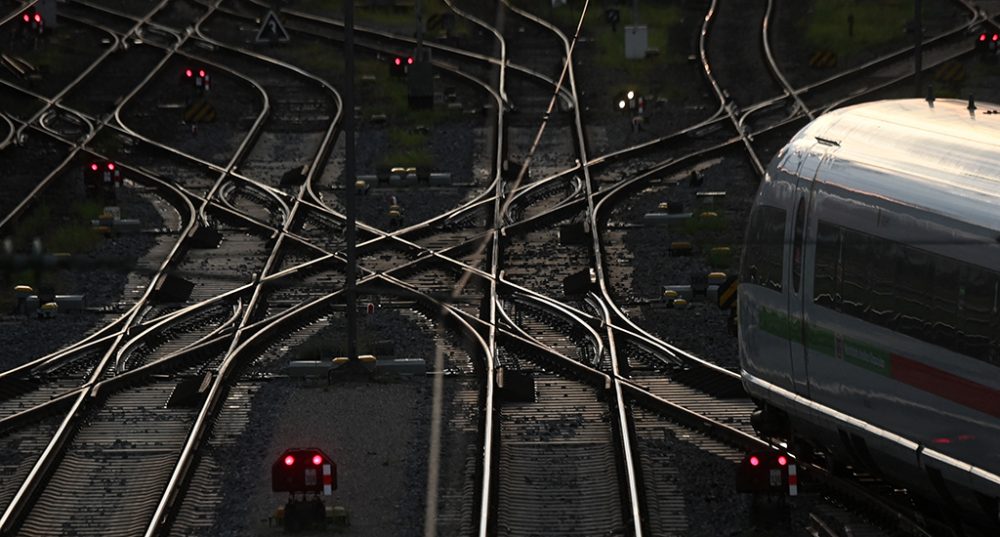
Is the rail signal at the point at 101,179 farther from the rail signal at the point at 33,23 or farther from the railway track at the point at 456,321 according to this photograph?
the rail signal at the point at 33,23

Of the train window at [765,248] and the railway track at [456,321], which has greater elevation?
the train window at [765,248]

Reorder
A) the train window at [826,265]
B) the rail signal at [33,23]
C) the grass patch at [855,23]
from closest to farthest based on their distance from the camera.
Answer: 1. the train window at [826,265]
2. the grass patch at [855,23]
3. the rail signal at [33,23]

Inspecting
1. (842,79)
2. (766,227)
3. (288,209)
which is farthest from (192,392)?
(842,79)

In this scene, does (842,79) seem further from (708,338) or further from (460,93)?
(708,338)

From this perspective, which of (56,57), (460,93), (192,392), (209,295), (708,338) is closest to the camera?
(192,392)

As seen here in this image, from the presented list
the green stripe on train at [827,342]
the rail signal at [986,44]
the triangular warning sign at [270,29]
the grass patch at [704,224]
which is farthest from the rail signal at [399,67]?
the green stripe on train at [827,342]

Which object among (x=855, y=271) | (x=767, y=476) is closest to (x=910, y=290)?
(x=855, y=271)
